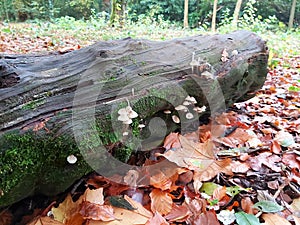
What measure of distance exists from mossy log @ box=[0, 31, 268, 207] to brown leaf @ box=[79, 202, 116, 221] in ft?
0.58

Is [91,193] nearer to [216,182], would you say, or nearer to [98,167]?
[98,167]

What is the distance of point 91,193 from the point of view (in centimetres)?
137

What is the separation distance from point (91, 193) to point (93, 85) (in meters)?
0.58

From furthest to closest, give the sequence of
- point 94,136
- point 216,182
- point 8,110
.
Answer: point 216,182 → point 94,136 → point 8,110

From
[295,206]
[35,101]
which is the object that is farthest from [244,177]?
[35,101]

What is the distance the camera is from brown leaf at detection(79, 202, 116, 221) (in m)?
1.26

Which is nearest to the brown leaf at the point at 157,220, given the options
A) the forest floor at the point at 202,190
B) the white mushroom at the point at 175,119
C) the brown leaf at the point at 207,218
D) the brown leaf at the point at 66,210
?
the forest floor at the point at 202,190

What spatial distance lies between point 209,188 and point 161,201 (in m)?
0.30

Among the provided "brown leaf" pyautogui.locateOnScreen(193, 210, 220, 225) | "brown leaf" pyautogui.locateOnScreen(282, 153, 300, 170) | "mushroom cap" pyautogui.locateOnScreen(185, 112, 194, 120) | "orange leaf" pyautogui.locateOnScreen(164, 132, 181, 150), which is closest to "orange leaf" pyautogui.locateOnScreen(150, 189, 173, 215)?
"brown leaf" pyautogui.locateOnScreen(193, 210, 220, 225)

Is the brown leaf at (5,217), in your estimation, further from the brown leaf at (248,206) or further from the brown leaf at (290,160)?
the brown leaf at (290,160)

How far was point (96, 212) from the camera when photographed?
4.20 feet

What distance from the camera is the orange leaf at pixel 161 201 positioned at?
4.45 ft

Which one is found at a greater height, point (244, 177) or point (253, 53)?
point (253, 53)

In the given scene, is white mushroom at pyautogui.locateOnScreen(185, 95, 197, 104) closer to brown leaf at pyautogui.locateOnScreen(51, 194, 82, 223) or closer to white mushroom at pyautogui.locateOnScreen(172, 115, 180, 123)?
white mushroom at pyautogui.locateOnScreen(172, 115, 180, 123)
